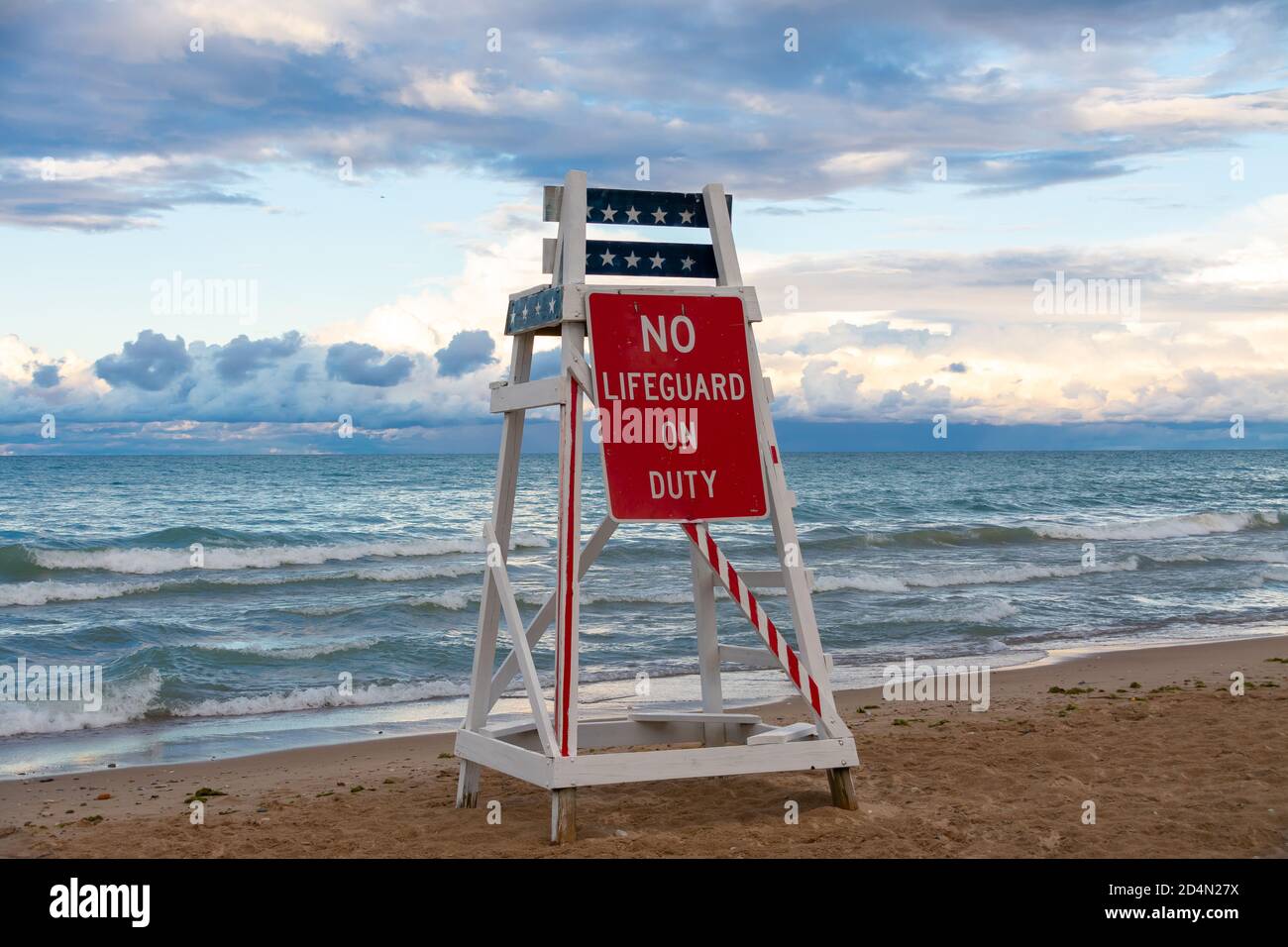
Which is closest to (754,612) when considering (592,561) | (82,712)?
(592,561)

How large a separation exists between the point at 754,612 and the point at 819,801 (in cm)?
116

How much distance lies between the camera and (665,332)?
20.6 feet

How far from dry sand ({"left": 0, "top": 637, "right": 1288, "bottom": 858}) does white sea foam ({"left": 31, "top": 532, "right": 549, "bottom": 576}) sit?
15413 mm

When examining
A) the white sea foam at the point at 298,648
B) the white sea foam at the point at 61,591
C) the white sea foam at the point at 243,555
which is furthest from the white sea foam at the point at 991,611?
the white sea foam at the point at 61,591

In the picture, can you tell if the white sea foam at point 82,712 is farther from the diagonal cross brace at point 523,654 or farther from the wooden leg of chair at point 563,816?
the wooden leg of chair at point 563,816

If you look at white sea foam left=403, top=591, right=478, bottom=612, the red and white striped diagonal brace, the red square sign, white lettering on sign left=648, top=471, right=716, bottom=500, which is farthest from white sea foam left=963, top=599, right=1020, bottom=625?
white lettering on sign left=648, top=471, right=716, bottom=500

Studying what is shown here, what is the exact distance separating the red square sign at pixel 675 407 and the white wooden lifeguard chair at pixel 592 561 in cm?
3

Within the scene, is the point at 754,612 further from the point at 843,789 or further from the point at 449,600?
the point at 449,600

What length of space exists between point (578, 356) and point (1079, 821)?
11.0ft

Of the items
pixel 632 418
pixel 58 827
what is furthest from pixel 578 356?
pixel 58 827

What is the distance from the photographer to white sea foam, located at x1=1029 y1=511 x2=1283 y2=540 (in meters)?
31.1

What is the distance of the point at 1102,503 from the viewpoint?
1927 inches
